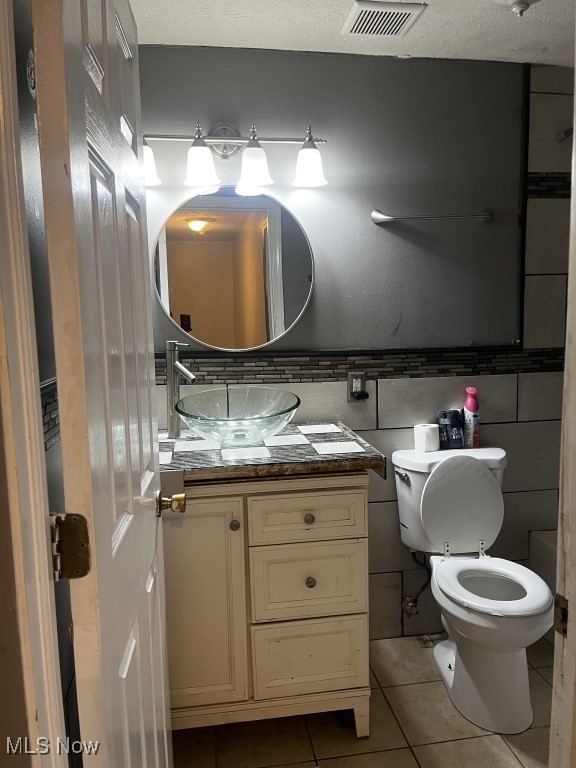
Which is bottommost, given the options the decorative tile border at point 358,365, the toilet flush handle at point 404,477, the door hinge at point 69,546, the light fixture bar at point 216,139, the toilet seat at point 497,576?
the toilet seat at point 497,576

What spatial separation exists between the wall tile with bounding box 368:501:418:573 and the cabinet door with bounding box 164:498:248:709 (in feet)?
2.39

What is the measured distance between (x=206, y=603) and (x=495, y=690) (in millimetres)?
979

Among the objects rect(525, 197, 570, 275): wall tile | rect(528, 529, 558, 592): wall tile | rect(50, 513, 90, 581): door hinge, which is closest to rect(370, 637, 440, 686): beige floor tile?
rect(528, 529, 558, 592): wall tile

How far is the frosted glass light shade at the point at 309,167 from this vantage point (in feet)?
6.57

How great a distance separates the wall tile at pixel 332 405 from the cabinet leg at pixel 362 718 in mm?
927

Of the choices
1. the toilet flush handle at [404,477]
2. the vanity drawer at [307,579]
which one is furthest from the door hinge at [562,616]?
the toilet flush handle at [404,477]

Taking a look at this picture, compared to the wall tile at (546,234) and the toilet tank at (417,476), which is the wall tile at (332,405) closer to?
the toilet tank at (417,476)

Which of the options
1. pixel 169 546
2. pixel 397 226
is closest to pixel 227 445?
pixel 169 546

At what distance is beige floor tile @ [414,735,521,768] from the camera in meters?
1.70

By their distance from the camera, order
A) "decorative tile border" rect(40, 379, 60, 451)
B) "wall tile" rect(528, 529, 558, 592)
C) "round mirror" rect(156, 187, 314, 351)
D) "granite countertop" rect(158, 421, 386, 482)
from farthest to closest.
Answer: "wall tile" rect(528, 529, 558, 592), "round mirror" rect(156, 187, 314, 351), "granite countertop" rect(158, 421, 386, 482), "decorative tile border" rect(40, 379, 60, 451)

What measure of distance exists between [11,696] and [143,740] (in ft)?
1.67

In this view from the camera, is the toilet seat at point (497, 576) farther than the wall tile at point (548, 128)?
No

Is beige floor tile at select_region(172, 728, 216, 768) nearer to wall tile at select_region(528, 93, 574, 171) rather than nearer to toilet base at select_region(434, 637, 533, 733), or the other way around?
toilet base at select_region(434, 637, 533, 733)

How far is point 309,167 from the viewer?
2.01m
